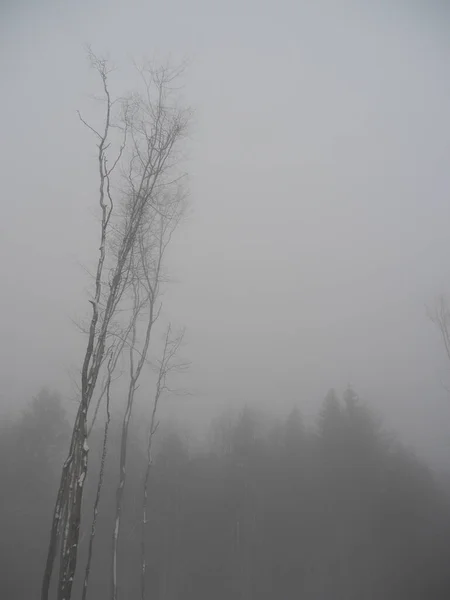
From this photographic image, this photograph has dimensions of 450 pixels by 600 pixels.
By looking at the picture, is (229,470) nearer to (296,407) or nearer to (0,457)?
(296,407)

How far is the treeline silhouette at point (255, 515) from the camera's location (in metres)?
18.8

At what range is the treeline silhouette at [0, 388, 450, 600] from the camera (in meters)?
18.8

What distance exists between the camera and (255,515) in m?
22.7

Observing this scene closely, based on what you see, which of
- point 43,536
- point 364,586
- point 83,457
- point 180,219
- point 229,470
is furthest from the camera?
point 229,470

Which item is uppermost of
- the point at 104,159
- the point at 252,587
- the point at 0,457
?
the point at 104,159

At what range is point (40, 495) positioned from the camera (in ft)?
69.5

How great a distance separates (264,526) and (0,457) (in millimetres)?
19398

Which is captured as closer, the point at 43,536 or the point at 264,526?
the point at 43,536

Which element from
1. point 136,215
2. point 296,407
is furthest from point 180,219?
point 296,407

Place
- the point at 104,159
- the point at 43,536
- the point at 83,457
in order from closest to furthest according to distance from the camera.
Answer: the point at 83,457 < the point at 104,159 < the point at 43,536

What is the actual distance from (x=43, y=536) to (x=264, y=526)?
569 inches

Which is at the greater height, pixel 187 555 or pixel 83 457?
pixel 83 457

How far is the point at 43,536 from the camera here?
19672 millimetres

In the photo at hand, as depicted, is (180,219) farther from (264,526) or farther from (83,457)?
(264,526)
